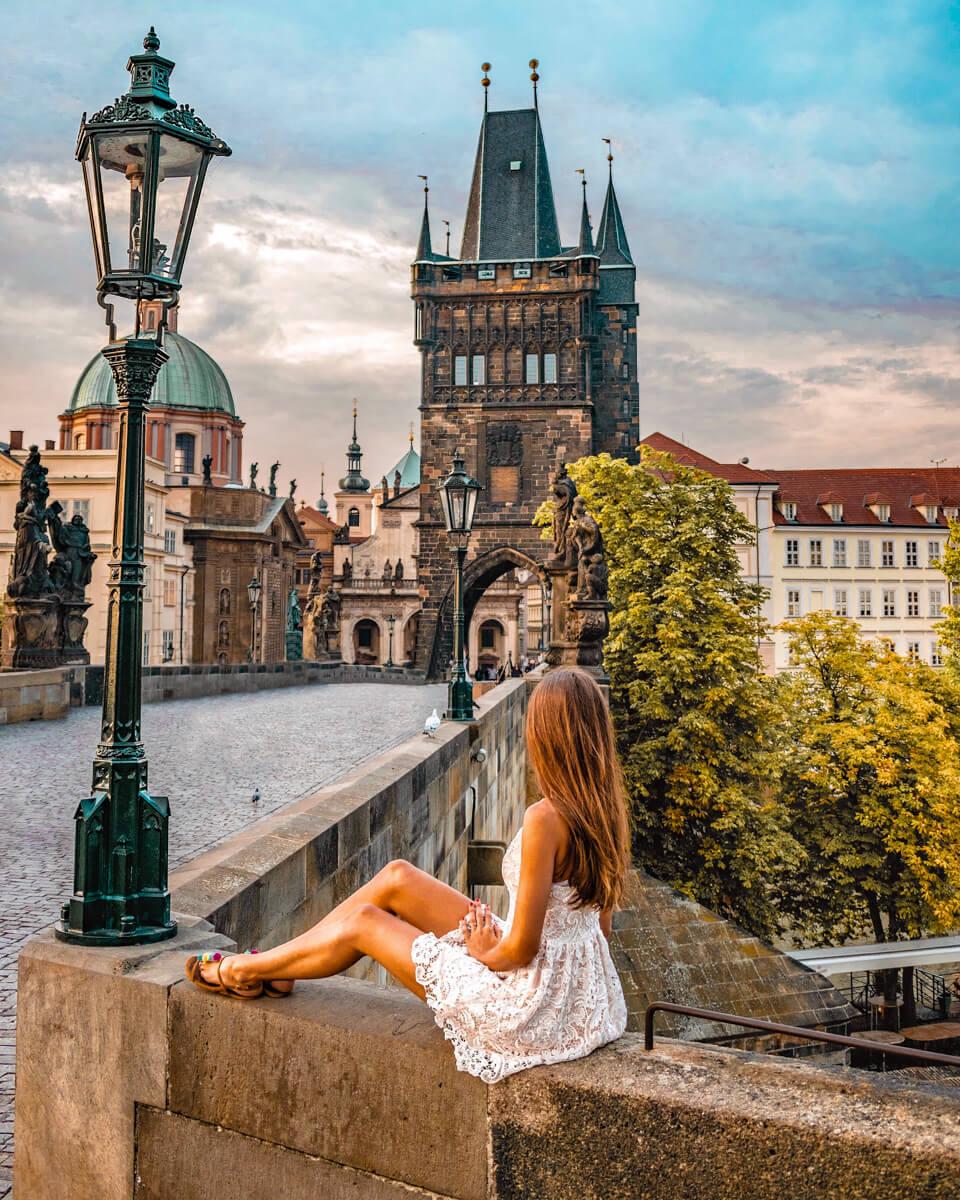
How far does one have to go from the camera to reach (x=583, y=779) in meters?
2.66

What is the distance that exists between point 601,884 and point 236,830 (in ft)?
15.6

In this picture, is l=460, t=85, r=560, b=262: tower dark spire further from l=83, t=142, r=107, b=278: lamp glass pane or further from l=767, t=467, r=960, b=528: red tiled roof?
l=83, t=142, r=107, b=278: lamp glass pane

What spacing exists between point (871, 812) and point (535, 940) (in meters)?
22.1

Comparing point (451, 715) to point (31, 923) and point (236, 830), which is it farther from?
point (31, 923)

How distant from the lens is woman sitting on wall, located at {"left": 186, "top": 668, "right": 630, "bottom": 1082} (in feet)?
7.98

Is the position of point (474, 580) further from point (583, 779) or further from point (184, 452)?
point (583, 779)

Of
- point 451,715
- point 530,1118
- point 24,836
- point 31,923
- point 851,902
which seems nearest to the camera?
point 530,1118

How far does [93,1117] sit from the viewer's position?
285 cm

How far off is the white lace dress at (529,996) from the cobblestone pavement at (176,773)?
142 cm

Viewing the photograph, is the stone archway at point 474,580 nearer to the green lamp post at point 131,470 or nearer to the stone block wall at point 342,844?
the stone block wall at point 342,844

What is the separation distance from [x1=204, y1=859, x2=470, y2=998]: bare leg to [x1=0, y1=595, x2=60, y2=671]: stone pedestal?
53.5 ft

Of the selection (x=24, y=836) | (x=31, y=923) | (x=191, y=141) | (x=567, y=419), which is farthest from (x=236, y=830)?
(x=567, y=419)

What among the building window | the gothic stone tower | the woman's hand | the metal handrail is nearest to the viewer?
the metal handrail

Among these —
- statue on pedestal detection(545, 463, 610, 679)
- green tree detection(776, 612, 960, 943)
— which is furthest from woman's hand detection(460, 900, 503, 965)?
green tree detection(776, 612, 960, 943)
